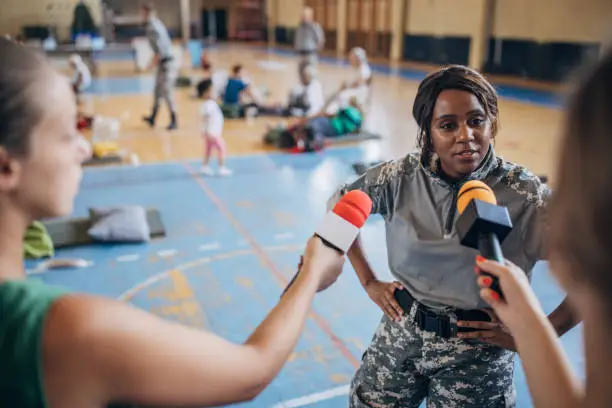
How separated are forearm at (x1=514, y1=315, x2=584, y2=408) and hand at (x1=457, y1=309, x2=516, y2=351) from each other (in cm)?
78

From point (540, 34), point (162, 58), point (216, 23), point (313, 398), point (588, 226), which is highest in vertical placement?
point (216, 23)

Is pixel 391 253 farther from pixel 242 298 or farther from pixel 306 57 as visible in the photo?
pixel 306 57

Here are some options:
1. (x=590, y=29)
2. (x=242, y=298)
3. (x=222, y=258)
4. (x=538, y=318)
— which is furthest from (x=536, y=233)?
(x=590, y=29)

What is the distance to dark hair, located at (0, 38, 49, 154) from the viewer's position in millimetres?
917

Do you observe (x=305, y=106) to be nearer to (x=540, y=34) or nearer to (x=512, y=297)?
(x=540, y=34)

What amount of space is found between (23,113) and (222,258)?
4.48 m

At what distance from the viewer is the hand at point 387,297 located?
84.9 inches

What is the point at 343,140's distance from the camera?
10094mm

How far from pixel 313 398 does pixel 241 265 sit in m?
2.05

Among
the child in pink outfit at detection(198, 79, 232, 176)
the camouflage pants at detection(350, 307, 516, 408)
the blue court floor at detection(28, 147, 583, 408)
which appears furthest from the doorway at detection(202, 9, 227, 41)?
the camouflage pants at detection(350, 307, 516, 408)

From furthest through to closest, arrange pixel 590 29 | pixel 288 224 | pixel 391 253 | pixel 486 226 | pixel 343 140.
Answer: pixel 590 29 < pixel 343 140 < pixel 288 224 < pixel 391 253 < pixel 486 226

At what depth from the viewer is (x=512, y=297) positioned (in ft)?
3.92

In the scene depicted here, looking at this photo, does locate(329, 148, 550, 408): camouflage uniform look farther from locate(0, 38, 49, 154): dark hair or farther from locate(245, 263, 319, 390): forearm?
locate(0, 38, 49, 154): dark hair

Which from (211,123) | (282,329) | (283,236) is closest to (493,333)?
(282,329)
